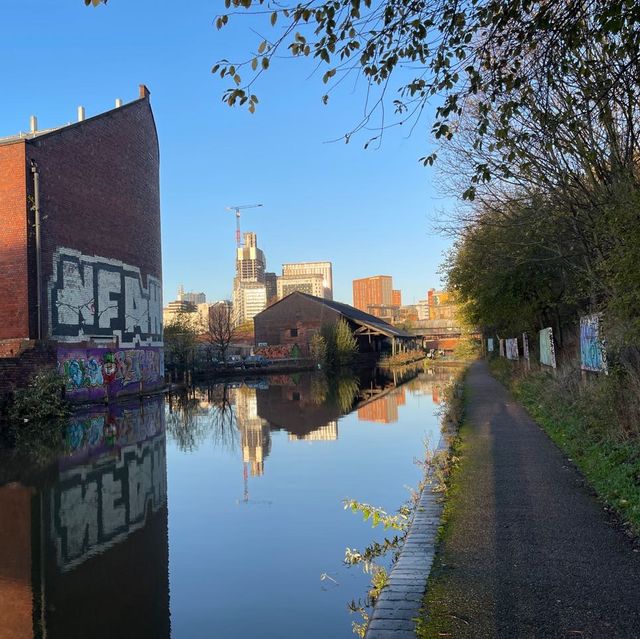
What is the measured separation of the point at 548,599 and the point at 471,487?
3.66 m

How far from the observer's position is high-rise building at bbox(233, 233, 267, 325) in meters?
150

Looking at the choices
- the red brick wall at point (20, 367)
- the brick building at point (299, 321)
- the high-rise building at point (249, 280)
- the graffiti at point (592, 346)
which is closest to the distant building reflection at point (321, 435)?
the graffiti at point (592, 346)

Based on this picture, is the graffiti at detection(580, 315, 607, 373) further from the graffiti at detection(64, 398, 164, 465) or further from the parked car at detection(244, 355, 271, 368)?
the parked car at detection(244, 355, 271, 368)

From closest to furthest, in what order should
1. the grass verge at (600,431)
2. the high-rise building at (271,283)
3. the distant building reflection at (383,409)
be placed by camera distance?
the grass verge at (600,431), the distant building reflection at (383,409), the high-rise building at (271,283)

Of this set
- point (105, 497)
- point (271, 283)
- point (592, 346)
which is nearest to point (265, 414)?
point (105, 497)

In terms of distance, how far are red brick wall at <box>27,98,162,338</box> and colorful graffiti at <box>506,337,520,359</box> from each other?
1886 centimetres

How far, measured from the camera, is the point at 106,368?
26.9 metres

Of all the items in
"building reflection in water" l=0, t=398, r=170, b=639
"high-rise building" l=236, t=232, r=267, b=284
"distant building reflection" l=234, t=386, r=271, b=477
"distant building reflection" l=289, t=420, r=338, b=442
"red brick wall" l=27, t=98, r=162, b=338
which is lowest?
"distant building reflection" l=289, t=420, r=338, b=442

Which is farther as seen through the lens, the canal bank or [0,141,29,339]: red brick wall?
[0,141,29,339]: red brick wall

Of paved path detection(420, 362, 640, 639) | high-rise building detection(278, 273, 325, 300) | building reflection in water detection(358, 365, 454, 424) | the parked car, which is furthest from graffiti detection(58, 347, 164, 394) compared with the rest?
high-rise building detection(278, 273, 325, 300)

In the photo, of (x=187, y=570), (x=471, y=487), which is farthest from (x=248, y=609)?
(x=471, y=487)

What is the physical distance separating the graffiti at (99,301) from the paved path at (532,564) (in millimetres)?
20033

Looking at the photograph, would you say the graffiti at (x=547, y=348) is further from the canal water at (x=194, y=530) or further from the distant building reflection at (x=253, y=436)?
the distant building reflection at (x=253, y=436)

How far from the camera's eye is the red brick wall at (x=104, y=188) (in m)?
24.5
